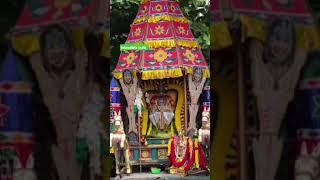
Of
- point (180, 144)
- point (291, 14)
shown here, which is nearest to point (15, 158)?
point (291, 14)

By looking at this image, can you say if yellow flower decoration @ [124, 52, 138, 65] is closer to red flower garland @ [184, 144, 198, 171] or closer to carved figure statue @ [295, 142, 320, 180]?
red flower garland @ [184, 144, 198, 171]

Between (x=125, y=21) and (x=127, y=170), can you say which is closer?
(x=127, y=170)

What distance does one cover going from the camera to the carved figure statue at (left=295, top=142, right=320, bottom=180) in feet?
15.2

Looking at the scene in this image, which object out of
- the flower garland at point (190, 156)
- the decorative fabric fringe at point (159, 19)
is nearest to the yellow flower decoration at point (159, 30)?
the decorative fabric fringe at point (159, 19)

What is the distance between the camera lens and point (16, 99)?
477 centimetres

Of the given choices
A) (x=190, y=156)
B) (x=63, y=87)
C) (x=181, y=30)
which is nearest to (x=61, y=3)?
(x=63, y=87)

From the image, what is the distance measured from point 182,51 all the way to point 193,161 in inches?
94.5

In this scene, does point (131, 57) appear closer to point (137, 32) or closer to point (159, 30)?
point (137, 32)

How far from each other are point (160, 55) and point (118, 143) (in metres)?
2.24

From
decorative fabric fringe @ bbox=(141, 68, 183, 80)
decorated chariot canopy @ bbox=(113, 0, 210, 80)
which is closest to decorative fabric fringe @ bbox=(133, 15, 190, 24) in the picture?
decorated chariot canopy @ bbox=(113, 0, 210, 80)

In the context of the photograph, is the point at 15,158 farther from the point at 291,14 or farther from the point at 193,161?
the point at 193,161

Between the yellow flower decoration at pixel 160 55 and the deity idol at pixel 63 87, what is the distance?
8.74 metres

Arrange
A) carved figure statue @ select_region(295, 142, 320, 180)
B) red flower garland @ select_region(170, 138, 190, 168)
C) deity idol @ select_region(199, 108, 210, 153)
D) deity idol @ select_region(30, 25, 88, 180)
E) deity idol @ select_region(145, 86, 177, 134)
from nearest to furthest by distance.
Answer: carved figure statue @ select_region(295, 142, 320, 180) < deity idol @ select_region(30, 25, 88, 180) < deity idol @ select_region(199, 108, 210, 153) < red flower garland @ select_region(170, 138, 190, 168) < deity idol @ select_region(145, 86, 177, 134)

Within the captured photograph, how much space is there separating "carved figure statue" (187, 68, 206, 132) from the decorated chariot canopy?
0.13 meters
